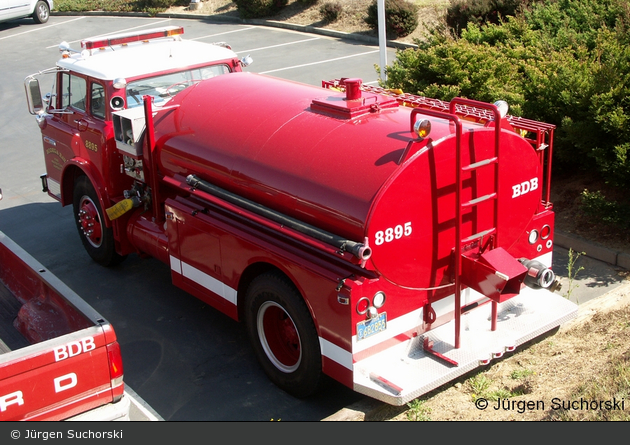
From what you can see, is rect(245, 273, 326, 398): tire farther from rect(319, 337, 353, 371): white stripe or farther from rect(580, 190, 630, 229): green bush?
rect(580, 190, 630, 229): green bush

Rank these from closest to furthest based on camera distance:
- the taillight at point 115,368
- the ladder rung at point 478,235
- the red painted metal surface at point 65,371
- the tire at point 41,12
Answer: the red painted metal surface at point 65,371 → the taillight at point 115,368 → the ladder rung at point 478,235 → the tire at point 41,12

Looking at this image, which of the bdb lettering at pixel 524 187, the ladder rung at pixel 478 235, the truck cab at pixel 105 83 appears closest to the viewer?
the ladder rung at pixel 478 235

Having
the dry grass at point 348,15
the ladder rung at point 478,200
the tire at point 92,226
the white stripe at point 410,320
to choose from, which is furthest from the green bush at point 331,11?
the ladder rung at point 478,200

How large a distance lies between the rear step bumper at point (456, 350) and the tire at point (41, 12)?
1017 inches

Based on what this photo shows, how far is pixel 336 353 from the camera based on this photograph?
5090mm

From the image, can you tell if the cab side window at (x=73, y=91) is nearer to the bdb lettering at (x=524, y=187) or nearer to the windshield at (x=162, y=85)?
the windshield at (x=162, y=85)

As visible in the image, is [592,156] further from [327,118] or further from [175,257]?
[175,257]

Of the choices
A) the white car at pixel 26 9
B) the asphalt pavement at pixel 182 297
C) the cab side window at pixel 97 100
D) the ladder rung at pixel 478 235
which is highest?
the white car at pixel 26 9

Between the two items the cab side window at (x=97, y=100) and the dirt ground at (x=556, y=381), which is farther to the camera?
the cab side window at (x=97, y=100)

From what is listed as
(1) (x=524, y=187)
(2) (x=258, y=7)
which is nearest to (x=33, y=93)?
(1) (x=524, y=187)

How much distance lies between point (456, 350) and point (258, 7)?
2158 cm

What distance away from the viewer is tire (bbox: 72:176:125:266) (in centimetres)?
795

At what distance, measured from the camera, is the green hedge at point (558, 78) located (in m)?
7.68

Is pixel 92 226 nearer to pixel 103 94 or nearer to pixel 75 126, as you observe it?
pixel 75 126
